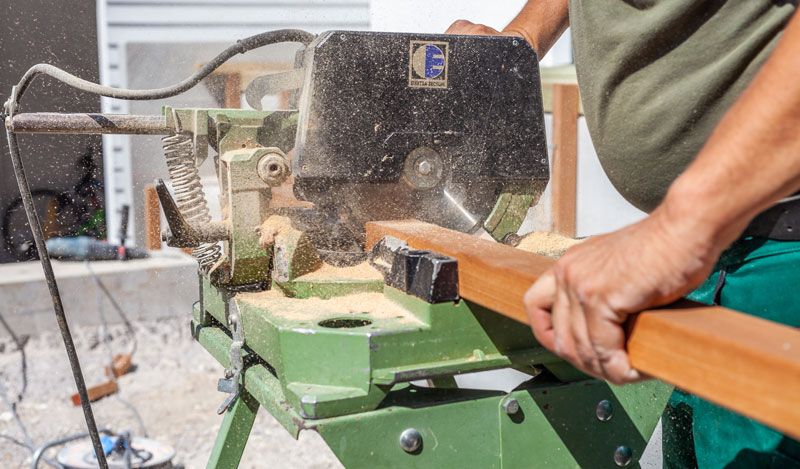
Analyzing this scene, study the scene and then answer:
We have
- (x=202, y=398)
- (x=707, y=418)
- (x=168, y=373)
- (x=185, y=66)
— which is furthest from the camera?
(x=185, y=66)

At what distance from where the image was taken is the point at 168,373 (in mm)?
4234

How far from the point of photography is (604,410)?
131cm

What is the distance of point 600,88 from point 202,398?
302cm

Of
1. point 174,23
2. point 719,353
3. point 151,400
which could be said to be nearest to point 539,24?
point 719,353

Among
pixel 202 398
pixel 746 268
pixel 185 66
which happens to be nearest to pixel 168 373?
pixel 202 398

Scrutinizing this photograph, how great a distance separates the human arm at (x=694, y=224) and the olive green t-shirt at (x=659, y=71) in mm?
422

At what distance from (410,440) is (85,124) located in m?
0.85

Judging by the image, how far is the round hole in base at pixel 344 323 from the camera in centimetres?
117

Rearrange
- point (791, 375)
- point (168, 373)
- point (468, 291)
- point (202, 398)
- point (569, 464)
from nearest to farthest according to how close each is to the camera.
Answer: point (791, 375) < point (468, 291) < point (569, 464) < point (202, 398) < point (168, 373)

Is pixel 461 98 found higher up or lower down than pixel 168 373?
higher up

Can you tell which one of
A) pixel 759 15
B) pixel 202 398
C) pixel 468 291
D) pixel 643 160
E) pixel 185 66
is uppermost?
pixel 185 66

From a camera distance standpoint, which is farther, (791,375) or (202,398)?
(202,398)

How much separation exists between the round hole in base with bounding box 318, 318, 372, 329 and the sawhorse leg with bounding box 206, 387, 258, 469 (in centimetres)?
43

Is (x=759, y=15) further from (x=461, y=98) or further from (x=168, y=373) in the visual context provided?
(x=168, y=373)
